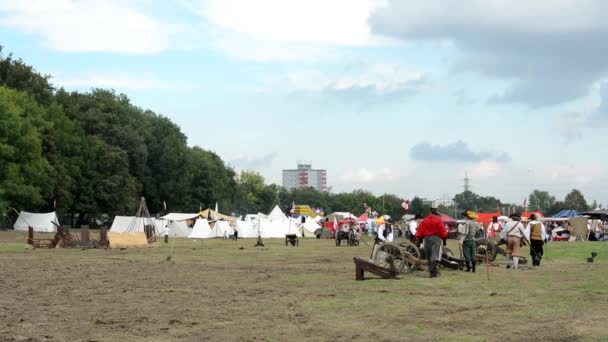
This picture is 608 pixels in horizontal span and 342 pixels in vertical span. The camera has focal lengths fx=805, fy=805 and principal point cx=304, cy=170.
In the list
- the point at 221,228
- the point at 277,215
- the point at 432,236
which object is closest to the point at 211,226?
the point at 221,228

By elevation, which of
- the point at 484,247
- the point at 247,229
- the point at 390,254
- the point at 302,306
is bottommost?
the point at 302,306

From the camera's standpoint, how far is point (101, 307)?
1443 cm

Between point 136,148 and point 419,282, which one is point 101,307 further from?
point 136,148

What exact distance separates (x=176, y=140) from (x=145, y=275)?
78669mm

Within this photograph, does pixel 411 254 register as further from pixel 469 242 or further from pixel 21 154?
pixel 21 154

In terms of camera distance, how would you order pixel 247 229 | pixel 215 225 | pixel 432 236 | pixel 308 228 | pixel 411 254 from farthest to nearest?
pixel 308 228 < pixel 247 229 < pixel 215 225 < pixel 411 254 < pixel 432 236

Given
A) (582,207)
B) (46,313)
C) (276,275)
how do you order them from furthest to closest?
1. (582,207)
2. (276,275)
3. (46,313)

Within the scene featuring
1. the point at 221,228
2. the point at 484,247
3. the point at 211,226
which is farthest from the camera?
the point at 211,226

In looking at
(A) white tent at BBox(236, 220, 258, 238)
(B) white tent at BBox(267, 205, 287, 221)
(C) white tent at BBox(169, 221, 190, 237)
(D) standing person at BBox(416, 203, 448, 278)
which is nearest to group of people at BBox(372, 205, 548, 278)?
(D) standing person at BBox(416, 203, 448, 278)

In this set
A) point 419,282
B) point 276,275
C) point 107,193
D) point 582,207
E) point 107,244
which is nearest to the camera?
point 419,282

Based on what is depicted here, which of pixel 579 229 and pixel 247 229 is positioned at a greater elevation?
pixel 247 229

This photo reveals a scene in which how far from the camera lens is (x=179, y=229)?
7256 centimetres

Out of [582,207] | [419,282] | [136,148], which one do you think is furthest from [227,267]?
[582,207]

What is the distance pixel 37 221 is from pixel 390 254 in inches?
2018
